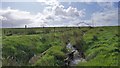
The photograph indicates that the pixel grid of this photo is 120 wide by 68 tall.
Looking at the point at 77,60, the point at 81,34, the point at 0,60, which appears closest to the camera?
the point at 0,60

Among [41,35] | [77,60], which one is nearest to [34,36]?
[41,35]

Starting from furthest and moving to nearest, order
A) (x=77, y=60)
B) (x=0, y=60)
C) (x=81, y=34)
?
(x=81, y=34) < (x=77, y=60) < (x=0, y=60)

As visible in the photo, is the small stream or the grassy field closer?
the grassy field

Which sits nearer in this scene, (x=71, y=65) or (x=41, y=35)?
(x=71, y=65)

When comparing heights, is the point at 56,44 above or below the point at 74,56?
above

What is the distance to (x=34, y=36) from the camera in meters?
6.14

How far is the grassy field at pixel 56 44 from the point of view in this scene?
18.2 ft

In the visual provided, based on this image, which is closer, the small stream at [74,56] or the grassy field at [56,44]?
the grassy field at [56,44]

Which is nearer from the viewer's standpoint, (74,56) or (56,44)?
(74,56)

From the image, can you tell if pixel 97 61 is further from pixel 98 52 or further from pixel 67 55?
pixel 67 55

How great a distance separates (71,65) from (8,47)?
1394 millimetres

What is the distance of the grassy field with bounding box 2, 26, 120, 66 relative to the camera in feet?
18.2

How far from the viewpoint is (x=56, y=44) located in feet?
19.9

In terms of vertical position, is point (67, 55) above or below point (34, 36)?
below
